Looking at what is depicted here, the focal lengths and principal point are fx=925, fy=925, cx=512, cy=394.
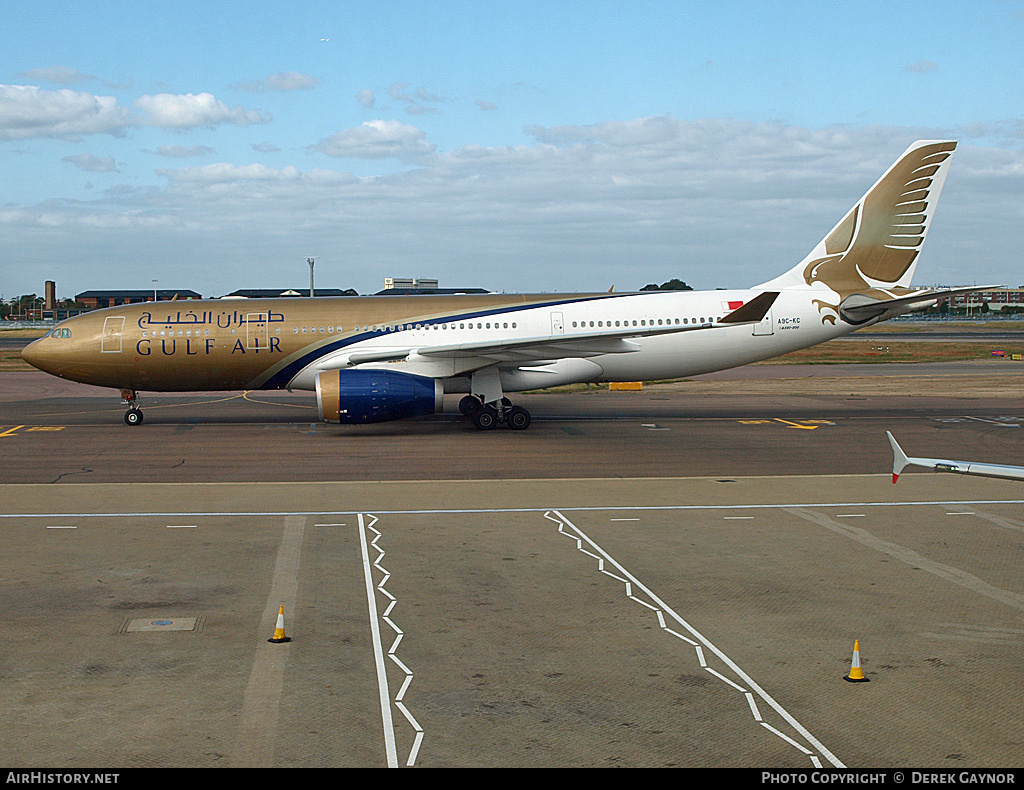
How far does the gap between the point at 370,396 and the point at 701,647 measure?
62.7ft

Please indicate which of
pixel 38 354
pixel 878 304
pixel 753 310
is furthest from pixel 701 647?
pixel 38 354

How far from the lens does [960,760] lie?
7.35 metres

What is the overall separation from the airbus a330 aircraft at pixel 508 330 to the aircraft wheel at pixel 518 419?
36 mm

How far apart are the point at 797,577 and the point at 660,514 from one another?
4515 millimetres

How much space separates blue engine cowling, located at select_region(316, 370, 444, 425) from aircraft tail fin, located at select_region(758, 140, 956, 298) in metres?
15.0

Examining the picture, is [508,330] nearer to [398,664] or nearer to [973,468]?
[398,664]

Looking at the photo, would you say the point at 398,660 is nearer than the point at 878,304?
Yes

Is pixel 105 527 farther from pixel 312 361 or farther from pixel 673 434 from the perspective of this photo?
pixel 673 434

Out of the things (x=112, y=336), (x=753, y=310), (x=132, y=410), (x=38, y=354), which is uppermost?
(x=753, y=310)

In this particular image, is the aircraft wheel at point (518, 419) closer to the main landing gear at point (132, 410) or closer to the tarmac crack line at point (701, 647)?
the main landing gear at point (132, 410)

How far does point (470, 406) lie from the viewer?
31547 mm

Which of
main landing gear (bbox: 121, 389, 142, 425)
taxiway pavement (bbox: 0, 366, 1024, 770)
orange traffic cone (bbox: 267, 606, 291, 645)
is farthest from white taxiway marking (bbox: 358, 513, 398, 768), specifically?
main landing gear (bbox: 121, 389, 142, 425)

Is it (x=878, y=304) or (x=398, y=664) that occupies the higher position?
(x=878, y=304)
